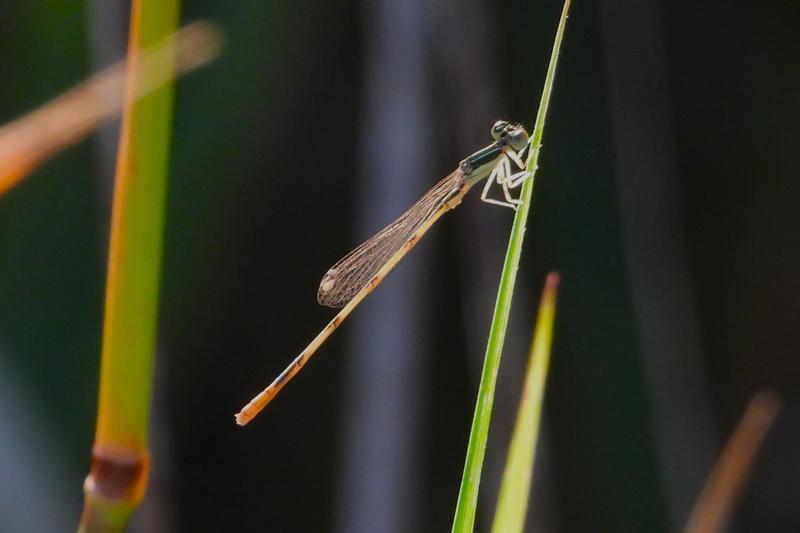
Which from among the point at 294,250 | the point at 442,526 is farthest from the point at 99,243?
the point at 442,526

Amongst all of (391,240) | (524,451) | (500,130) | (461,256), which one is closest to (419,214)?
(391,240)

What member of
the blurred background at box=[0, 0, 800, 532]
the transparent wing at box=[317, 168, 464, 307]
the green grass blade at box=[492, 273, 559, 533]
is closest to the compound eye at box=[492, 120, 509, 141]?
the transparent wing at box=[317, 168, 464, 307]

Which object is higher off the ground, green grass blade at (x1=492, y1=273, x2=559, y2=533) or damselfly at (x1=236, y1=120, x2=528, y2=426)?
damselfly at (x1=236, y1=120, x2=528, y2=426)

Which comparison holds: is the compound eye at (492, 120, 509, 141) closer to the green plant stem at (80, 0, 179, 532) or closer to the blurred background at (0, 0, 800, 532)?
the blurred background at (0, 0, 800, 532)

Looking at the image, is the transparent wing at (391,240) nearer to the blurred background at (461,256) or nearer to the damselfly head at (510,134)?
the damselfly head at (510,134)

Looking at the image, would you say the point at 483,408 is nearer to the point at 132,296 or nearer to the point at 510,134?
the point at 132,296

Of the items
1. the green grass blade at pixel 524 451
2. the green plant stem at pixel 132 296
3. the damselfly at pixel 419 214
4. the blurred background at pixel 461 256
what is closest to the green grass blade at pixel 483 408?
the green grass blade at pixel 524 451
